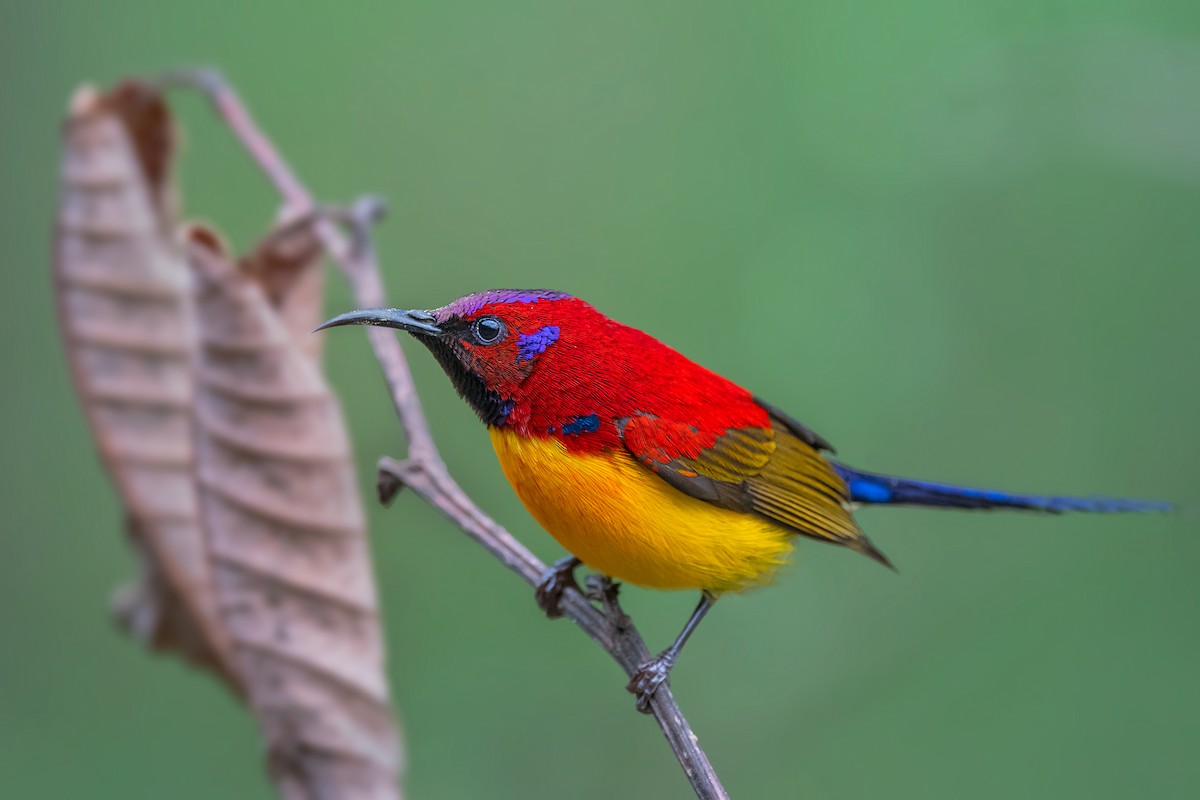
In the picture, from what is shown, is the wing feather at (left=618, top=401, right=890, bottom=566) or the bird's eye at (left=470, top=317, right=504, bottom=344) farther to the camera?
the wing feather at (left=618, top=401, right=890, bottom=566)

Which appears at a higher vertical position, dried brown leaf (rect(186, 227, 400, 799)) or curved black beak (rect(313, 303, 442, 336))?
curved black beak (rect(313, 303, 442, 336))

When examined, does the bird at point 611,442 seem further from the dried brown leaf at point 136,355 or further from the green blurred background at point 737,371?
the green blurred background at point 737,371

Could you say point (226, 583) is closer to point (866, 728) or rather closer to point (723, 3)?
point (866, 728)

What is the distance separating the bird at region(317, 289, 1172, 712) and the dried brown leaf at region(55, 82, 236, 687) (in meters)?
0.73

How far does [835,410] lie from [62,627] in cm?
362

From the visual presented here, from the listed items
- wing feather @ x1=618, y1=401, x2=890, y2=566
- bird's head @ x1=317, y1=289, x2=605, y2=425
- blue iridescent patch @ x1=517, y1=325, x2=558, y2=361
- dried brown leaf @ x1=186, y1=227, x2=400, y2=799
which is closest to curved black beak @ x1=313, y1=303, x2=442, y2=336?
bird's head @ x1=317, y1=289, x2=605, y2=425

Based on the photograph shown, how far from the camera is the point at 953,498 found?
137 inches

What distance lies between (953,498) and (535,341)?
1.39 metres

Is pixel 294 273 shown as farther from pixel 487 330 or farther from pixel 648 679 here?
pixel 648 679

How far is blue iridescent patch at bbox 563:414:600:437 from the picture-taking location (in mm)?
2826

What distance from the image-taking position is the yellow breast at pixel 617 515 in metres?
2.79

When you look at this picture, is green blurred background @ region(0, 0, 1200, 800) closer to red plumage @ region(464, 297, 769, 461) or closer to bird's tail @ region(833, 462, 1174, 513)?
bird's tail @ region(833, 462, 1174, 513)

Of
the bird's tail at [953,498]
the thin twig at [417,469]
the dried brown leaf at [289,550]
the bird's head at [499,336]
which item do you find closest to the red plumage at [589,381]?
the bird's head at [499,336]

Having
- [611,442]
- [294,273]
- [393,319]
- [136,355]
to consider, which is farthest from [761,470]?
[136,355]
